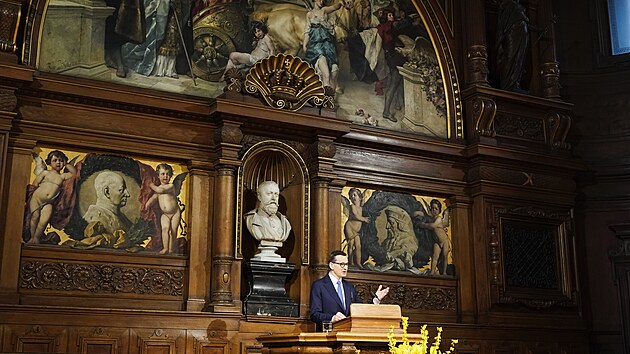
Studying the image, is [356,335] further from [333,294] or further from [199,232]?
[199,232]

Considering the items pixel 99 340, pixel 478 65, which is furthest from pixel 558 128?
pixel 99 340

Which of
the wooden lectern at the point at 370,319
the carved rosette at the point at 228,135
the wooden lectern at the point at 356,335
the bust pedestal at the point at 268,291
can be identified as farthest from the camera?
the carved rosette at the point at 228,135

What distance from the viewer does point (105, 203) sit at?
991 cm

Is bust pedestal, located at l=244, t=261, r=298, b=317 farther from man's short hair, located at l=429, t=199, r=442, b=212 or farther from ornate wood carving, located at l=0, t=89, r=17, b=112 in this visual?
ornate wood carving, located at l=0, t=89, r=17, b=112

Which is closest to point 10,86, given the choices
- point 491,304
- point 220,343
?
point 220,343

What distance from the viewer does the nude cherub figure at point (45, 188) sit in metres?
9.43

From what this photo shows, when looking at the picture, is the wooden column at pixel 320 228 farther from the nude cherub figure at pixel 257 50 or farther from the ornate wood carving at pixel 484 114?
the ornate wood carving at pixel 484 114

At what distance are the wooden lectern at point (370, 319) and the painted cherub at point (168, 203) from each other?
3.28m

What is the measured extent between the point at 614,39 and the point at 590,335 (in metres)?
5.20

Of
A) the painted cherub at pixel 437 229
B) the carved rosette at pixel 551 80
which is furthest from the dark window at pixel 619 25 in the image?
the painted cherub at pixel 437 229

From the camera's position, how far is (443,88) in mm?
13062

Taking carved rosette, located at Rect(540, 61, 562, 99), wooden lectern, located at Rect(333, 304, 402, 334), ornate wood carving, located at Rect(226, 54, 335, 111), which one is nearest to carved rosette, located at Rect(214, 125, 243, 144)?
ornate wood carving, located at Rect(226, 54, 335, 111)

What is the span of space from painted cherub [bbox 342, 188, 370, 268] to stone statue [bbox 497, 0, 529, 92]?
3.42 metres

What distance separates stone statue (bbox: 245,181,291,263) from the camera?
10.6m
